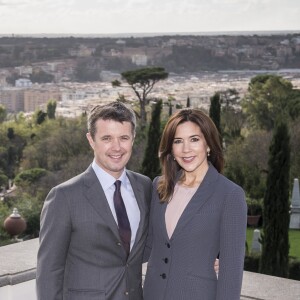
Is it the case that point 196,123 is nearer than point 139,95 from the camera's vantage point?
Yes

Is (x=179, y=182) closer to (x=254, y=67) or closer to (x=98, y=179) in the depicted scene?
(x=98, y=179)

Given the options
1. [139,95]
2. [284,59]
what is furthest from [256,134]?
[284,59]

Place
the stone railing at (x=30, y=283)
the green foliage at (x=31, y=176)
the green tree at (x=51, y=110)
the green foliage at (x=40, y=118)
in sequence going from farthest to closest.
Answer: the green tree at (x=51, y=110)
the green foliage at (x=40, y=118)
the green foliage at (x=31, y=176)
the stone railing at (x=30, y=283)

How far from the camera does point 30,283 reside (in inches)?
92.7

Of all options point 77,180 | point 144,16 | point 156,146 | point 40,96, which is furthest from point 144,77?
point 40,96

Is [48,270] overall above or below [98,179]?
below

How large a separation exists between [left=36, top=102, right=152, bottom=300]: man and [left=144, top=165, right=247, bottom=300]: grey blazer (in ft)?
0.29

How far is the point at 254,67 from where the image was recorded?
56031 millimetres

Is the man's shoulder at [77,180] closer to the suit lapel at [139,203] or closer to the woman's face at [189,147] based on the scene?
the suit lapel at [139,203]

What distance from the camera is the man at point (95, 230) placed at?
5.68 ft

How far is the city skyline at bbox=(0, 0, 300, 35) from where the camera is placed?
171 feet

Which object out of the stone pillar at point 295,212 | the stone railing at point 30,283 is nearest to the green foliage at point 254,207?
the stone pillar at point 295,212

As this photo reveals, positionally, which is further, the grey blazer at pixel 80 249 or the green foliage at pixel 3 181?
the green foliage at pixel 3 181

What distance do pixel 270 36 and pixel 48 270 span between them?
195 ft
